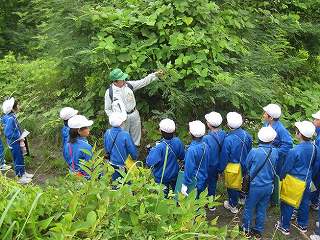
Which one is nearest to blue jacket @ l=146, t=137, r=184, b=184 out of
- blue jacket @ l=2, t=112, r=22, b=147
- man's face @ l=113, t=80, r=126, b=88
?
man's face @ l=113, t=80, r=126, b=88

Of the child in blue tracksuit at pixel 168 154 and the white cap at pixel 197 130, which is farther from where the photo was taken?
the child in blue tracksuit at pixel 168 154

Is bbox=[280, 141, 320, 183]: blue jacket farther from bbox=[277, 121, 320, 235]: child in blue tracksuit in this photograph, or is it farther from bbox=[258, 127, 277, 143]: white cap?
bbox=[258, 127, 277, 143]: white cap

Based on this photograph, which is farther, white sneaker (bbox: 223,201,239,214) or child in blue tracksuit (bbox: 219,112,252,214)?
white sneaker (bbox: 223,201,239,214)

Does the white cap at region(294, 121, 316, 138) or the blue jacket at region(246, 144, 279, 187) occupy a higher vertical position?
the white cap at region(294, 121, 316, 138)

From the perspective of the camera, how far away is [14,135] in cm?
784

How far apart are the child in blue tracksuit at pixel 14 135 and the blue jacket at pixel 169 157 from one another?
7.84ft

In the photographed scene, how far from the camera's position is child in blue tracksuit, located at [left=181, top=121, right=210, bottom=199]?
6.32m

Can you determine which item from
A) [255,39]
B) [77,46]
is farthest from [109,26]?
[255,39]

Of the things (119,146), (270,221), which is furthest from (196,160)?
(270,221)

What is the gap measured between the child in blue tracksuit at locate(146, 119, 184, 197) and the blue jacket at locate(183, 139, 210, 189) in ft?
0.84

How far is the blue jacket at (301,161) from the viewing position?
20.3 feet

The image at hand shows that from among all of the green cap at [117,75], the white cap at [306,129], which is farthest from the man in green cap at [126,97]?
the white cap at [306,129]

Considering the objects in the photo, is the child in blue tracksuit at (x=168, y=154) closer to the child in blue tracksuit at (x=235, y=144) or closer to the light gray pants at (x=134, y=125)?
the child in blue tracksuit at (x=235, y=144)

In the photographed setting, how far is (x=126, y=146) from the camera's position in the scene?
6773 mm
